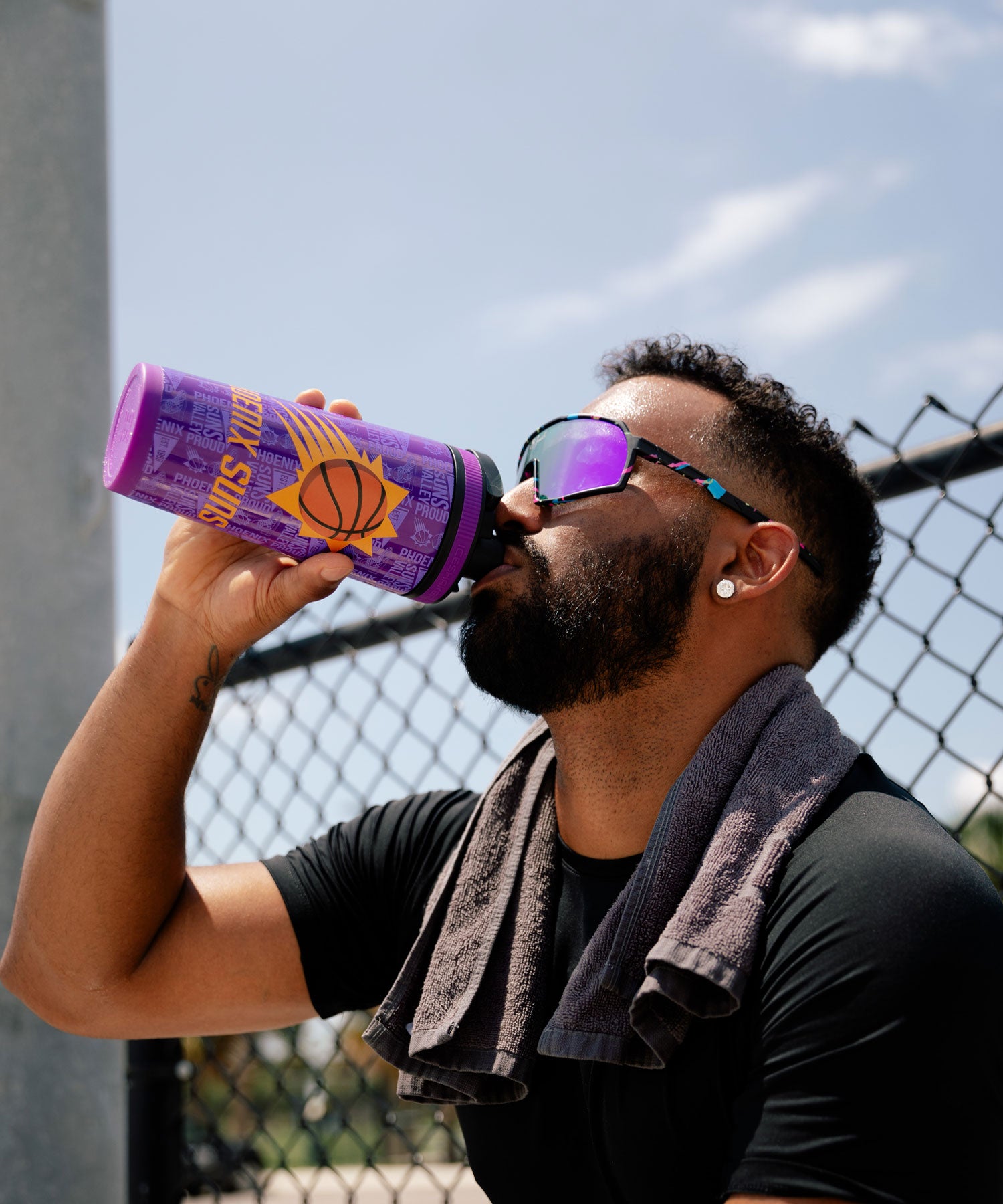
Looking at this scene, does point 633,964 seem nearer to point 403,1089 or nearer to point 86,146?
point 403,1089

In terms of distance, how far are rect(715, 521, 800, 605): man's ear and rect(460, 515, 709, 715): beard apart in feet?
0.28

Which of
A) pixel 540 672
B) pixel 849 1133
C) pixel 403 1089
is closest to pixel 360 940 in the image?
pixel 403 1089

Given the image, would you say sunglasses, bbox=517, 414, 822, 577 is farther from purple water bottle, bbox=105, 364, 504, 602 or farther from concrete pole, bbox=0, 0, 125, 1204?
concrete pole, bbox=0, 0, 125, 1204

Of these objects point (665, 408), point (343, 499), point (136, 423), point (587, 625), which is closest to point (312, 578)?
point (343, 499)

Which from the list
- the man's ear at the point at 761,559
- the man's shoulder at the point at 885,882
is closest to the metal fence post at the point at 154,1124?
the man's ear at the point at 761,559

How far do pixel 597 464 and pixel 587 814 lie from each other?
626 mm

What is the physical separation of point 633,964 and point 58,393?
1633 mm

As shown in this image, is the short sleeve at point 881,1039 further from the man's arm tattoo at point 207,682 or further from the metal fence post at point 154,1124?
the metal fence post at point 154,1124

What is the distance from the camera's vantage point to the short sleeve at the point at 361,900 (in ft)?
7.47

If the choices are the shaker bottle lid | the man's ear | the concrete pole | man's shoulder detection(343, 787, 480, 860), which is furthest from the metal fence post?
the man's ear

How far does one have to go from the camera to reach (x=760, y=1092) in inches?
58.4

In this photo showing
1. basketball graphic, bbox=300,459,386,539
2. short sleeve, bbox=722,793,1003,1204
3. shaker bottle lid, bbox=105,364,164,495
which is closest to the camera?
short sleeve, bbox=722,793,1003,1204

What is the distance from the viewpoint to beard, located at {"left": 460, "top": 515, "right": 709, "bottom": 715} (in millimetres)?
2037

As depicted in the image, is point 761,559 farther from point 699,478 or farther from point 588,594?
point 588,594
